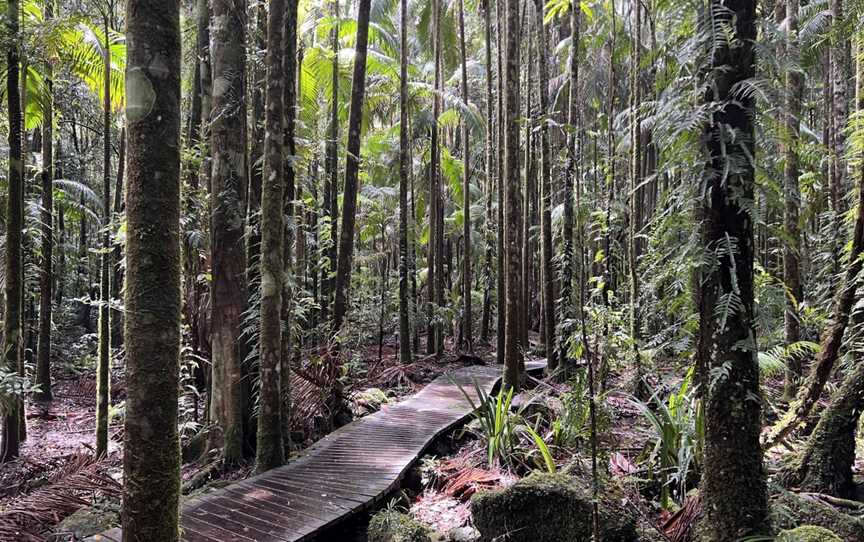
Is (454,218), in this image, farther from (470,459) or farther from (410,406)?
(470,459)

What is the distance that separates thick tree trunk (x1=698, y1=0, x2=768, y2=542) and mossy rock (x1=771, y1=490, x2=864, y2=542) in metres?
0.80

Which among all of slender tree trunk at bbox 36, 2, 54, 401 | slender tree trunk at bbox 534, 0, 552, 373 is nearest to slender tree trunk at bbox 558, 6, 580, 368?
slender tree trunk at bbox 534, 0, 552, 373

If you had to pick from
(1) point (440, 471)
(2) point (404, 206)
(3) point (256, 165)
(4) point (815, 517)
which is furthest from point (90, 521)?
(2) point (404, 206)

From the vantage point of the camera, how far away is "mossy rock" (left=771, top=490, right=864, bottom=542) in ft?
12.6

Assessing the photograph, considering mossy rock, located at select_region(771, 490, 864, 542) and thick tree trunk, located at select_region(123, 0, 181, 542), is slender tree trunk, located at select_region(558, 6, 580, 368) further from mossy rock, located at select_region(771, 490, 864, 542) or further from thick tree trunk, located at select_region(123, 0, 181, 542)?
thick tree trunk, located at select_region(123, 0, 181, 542)

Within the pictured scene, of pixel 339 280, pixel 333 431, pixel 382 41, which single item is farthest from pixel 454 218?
pixel 333 431

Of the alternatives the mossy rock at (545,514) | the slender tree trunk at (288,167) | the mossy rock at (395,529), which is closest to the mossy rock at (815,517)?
the mossy rock at (545,514)

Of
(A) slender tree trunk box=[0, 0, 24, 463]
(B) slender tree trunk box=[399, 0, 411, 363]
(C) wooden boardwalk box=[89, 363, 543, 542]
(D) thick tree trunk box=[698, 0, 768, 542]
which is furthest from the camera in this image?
(B) slender tree trunk box=[399, 0, 411, 363]

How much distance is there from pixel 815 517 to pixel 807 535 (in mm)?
765

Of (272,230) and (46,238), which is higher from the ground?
(46,238)

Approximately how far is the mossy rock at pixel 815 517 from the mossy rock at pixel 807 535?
288 mm

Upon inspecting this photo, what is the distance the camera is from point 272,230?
20.1 feet

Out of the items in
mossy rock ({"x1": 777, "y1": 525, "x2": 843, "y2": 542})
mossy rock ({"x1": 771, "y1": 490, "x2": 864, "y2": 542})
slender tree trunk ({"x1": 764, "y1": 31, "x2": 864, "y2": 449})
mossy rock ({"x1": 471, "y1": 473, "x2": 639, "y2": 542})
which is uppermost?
slender tree trunk ({"x1": 764, "y1": 31, "x2": 864, "y2": 449})

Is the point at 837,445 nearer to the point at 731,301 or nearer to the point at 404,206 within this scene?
the point at 731,301
